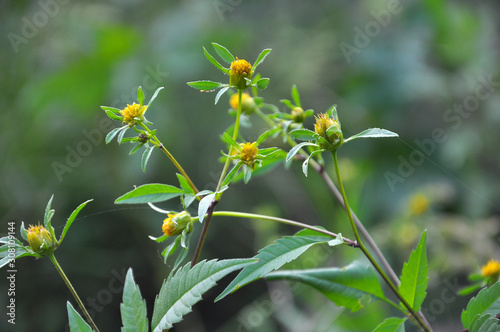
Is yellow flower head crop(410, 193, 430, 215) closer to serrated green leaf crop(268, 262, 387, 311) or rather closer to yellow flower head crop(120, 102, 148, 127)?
serrated green leaf crop(268, 262, 387, 311)

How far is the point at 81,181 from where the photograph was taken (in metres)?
1.42

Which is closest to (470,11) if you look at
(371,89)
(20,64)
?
(371,89)

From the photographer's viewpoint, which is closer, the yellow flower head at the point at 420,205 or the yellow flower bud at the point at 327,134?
the yellow flower bud at the point at 327,134

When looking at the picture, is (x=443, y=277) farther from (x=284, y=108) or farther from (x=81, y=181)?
(x=81, y=181)

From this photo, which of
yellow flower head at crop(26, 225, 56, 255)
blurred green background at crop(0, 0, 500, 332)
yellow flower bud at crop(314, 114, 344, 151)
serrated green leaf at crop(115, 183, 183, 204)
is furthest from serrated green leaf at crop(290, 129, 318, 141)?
blurred green background at crop(0, 0, 500, 332)

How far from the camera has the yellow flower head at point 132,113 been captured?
0.39 meters

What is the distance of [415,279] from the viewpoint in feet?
1.36

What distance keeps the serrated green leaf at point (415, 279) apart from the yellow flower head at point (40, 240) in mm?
311

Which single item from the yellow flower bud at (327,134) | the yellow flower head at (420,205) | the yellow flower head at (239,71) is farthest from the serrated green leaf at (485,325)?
the yellow flower head at (420,205)

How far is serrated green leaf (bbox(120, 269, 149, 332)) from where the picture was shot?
1.22ft

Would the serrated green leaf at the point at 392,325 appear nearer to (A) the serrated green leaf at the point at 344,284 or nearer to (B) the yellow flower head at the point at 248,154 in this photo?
(A) the serrated green leaf at the point at 344,284

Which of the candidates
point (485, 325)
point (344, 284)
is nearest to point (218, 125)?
point (344, 284)

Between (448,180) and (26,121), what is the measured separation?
1.41 meters

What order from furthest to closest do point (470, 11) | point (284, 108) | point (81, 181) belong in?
1. point (470, 11)
2. point (284, 108)
3. point (81, 181)
